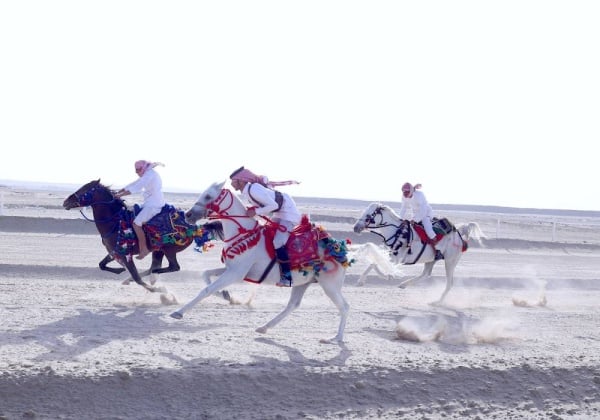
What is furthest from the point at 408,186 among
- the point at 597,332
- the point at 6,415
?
the point at 6,415

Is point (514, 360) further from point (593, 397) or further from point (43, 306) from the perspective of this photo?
point (43, 306)

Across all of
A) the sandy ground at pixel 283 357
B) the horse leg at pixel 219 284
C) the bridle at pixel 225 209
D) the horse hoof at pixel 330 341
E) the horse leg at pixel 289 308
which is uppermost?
the bridle at pixel 225 209

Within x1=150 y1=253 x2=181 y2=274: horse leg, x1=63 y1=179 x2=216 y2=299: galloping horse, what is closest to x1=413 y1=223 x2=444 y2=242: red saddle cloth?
x1=63 y1=179 x2=216 y2=299: galloping horse

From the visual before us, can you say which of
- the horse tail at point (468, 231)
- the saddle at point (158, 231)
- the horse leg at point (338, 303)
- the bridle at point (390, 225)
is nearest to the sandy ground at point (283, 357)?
the horse leg at point (338, 303)

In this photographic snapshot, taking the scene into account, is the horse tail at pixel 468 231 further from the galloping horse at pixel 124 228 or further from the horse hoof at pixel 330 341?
the horse hoof at pixel 330 341

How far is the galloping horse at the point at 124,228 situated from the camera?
13477 millimetres

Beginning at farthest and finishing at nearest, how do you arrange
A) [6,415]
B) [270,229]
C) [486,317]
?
[486,317] < [270,229] < [6,415]

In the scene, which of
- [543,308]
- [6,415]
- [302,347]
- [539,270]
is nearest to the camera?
[6,415]

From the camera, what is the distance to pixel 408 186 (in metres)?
16.2

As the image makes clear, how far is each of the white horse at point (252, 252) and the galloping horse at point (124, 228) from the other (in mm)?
3068

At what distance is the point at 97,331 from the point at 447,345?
175 inches

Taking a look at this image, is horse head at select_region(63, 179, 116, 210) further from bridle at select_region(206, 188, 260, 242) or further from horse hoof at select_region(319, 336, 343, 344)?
horse hoof at select_region(319, 336, 343, 344)

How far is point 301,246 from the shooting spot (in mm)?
10289

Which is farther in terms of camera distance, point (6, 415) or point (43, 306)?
point (43, 306)
